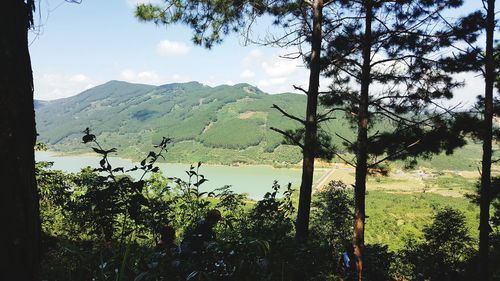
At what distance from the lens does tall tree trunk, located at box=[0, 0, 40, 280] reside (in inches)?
41.6

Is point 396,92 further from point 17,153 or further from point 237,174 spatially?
point 237,174

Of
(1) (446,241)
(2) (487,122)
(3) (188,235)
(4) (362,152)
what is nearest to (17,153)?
Answer: (3) (188,235)

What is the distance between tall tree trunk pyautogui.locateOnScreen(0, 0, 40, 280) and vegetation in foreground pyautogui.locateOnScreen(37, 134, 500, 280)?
0.41 feet

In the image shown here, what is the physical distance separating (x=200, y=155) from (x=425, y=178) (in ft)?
294

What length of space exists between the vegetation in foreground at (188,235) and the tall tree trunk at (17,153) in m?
0.13

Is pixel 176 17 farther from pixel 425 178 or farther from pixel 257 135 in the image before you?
pixel 257 135

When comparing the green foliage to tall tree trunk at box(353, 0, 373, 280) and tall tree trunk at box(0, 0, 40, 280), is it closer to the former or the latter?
tall tree trunk at box(353, 0, 373, 280)

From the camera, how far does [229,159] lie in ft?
461

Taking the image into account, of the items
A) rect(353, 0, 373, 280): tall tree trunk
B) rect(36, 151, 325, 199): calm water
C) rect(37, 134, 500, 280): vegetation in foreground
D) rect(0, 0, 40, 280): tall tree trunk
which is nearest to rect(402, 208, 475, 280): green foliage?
rect(37, 134, 500, 280): vegetation in foreground

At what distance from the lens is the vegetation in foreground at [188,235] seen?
151 centimetres

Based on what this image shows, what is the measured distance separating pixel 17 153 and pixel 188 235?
1.28m

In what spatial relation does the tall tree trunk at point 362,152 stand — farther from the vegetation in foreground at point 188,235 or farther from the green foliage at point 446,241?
the green foliage at point 446,241

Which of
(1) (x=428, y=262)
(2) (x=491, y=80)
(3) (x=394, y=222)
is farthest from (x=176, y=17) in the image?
(3) (x=394, y=222)

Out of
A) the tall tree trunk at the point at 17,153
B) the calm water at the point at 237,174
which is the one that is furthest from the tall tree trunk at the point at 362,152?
the calm water at the point at 237,174
